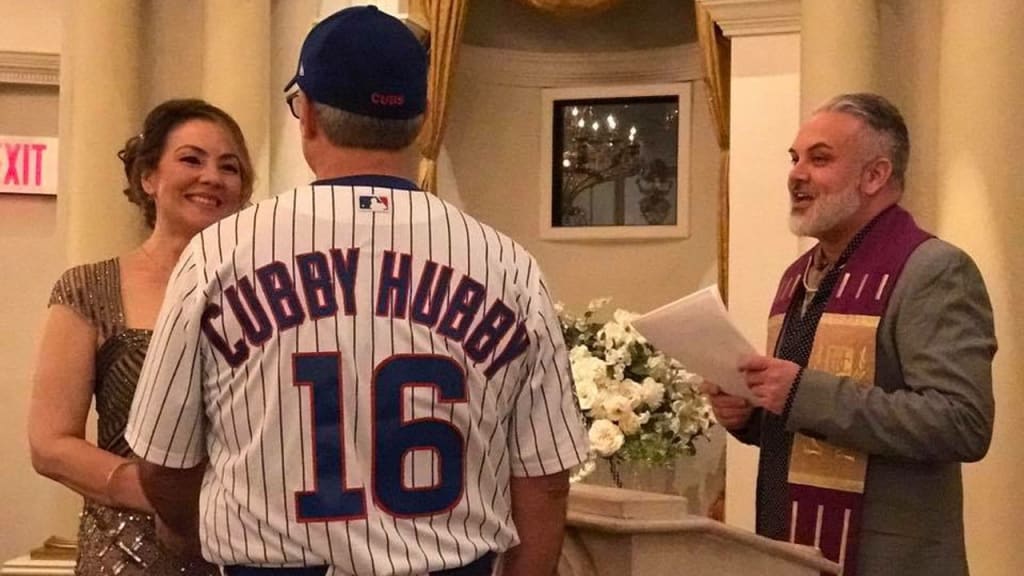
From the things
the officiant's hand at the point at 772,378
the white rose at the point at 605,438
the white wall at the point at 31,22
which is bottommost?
the white rose at the point at 605,438

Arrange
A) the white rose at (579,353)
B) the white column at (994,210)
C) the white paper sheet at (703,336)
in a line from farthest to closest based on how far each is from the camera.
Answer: the white rose at (579,353) → the white column at (994,210) → the white paper sheet at (703,336)

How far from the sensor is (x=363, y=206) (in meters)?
1.29

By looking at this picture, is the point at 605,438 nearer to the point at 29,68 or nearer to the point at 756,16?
the point at 756,16

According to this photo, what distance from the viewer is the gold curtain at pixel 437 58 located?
434 cm

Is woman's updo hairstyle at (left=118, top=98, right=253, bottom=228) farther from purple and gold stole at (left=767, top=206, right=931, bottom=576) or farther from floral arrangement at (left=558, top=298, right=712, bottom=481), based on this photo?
floral arrangement at (left=558, top=298, right=712, bottom=481)

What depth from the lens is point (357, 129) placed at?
1.31 m

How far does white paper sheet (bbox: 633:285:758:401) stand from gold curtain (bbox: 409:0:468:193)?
233cm

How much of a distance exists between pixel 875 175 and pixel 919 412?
47 centimetres

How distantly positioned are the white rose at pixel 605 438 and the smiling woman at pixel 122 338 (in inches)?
58.1

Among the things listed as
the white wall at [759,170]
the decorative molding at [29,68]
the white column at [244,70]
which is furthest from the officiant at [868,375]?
the decorative molding at [29,68]

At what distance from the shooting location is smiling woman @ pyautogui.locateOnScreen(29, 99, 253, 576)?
1821mm

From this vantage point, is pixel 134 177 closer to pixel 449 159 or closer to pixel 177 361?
pixel 177 361

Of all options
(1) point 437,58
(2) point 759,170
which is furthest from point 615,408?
(1) point 437,58

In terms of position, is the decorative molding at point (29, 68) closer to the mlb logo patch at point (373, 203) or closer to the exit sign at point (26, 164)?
the exit sign at point (26, 164)
